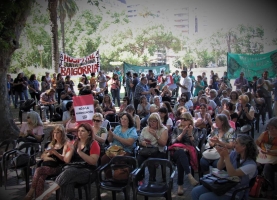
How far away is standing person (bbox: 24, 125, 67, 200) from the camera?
461cm

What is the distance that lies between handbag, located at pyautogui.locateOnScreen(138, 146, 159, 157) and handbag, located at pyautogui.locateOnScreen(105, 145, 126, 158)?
326 millimetres

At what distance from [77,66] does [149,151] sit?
10375 millimetres

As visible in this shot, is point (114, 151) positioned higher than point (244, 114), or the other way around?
point (244, 114)

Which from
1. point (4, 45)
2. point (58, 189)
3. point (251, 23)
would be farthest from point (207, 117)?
point (251, 23)

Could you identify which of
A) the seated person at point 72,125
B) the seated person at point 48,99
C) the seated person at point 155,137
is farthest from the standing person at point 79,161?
the seated person at point 48,99

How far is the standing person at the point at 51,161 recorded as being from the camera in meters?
4.61

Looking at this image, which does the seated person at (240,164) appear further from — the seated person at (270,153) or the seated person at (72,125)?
the seated person at (72,125)

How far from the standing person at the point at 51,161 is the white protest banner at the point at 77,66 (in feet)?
32.4

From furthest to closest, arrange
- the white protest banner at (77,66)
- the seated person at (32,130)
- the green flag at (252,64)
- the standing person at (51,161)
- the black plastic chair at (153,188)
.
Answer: the white protest banner at (77,66) < the green flag at (252,64) < the seated person at (32,130) < the standing person at (51,161) < the black plastic chair at (153,188)

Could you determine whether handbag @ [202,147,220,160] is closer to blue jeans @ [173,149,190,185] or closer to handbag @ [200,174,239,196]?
blue jeans @ [173,149,190,185]

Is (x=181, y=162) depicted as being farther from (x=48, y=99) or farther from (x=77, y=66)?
(x=77, y=66)

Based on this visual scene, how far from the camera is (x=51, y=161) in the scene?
4816mm

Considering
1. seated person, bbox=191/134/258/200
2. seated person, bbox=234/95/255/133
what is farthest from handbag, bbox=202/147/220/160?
seated person, bbox=234/95/255/133

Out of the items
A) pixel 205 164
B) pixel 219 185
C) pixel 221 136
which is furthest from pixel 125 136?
pixel 219 185
